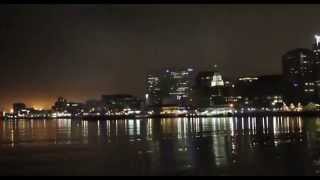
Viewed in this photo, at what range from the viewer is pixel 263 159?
14.3 metres

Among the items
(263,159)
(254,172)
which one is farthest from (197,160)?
(254,172)

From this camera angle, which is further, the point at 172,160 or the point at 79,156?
Result: the point at 79,156

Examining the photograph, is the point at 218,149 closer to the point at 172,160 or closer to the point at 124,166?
the point at 172,160

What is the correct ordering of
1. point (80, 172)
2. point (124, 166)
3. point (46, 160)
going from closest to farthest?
point (80, 172) < point (124, 166) < point (46, 160)

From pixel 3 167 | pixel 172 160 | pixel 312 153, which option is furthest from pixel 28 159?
pixel 312 153

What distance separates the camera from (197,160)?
14656mm

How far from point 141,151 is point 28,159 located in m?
3.88

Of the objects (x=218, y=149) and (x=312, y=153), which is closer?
(x=312, y=153)
